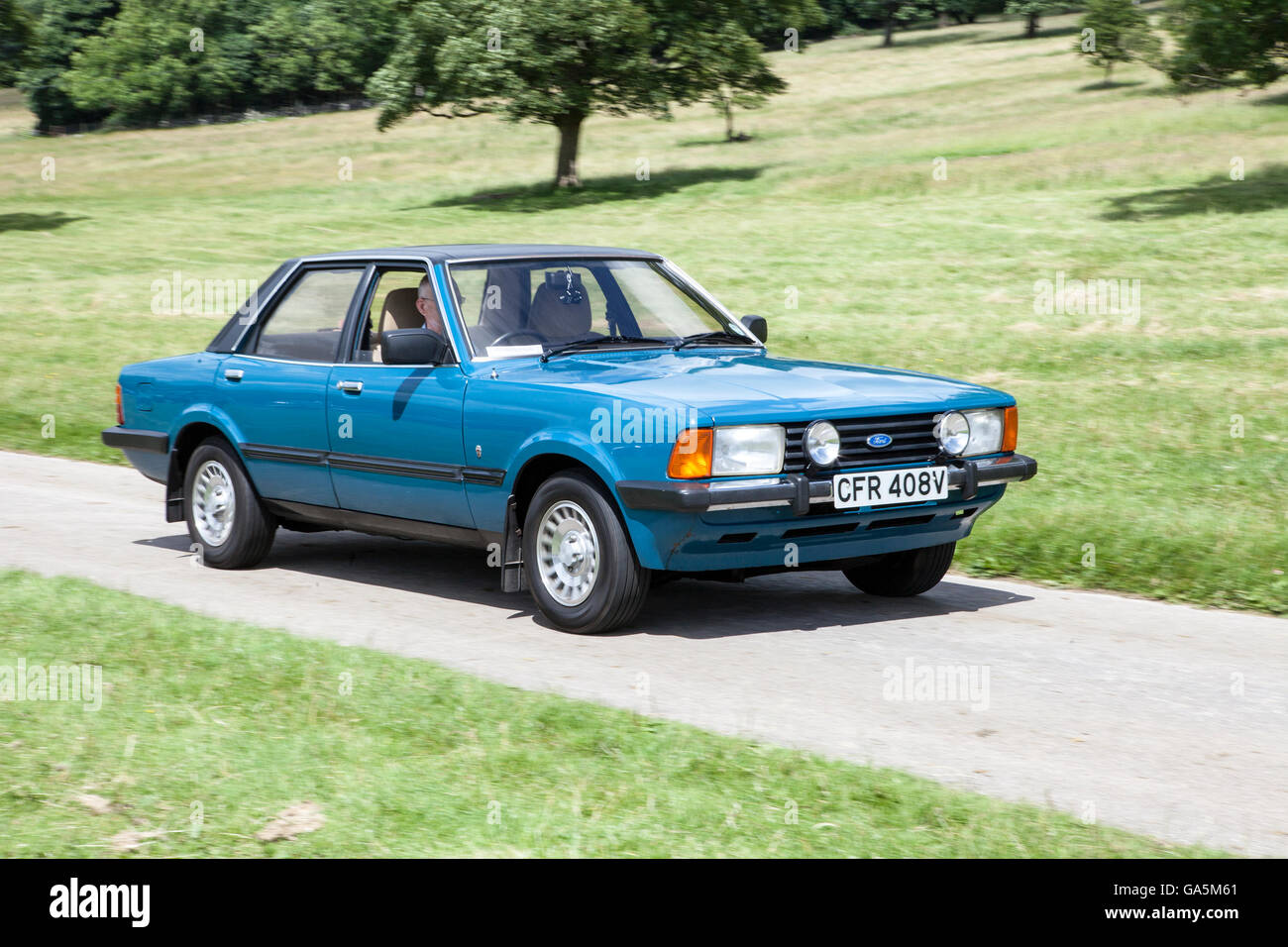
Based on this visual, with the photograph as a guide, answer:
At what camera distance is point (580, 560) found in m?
6.89

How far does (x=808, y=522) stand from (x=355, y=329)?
2777 mm

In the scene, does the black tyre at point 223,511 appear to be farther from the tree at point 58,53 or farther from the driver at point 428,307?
the tree at point 58,53

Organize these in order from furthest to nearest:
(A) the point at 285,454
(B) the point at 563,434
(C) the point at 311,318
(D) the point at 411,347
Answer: (C) the point at 311,318 → (A) the point at 285,454 → (D) the point at 411,347 → (B) the point at 563,434

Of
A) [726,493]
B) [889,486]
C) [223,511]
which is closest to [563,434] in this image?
[726,493]

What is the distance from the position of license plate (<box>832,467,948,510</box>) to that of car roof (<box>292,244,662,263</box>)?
2.19m

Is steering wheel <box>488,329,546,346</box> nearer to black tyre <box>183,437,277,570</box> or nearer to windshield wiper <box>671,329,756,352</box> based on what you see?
windshield wiper <box>671,329,756,352</box>

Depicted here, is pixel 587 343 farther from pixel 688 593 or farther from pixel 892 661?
pixel 892 661

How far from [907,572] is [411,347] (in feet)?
8.83

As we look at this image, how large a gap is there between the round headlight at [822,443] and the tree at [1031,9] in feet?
285

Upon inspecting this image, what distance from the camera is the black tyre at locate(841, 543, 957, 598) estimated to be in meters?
7.68

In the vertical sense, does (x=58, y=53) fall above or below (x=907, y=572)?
above

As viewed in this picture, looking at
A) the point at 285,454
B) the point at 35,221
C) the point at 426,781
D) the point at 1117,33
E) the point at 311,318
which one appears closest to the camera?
the point at 426,781

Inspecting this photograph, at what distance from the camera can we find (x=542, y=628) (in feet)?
23.4

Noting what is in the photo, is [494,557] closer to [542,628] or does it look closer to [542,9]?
[542,628]
